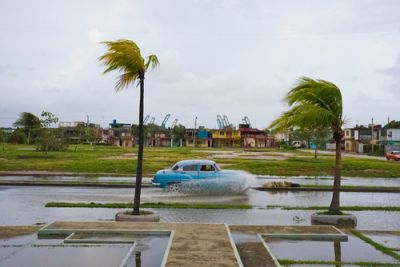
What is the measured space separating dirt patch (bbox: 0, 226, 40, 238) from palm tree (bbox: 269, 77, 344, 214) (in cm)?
742

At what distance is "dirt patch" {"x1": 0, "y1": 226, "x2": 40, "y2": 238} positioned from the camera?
35.9ft

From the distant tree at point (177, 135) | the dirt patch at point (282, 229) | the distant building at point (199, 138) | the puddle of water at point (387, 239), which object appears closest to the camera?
the puddle of water at point (387, 239)

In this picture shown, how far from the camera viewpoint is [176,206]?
52.1ft

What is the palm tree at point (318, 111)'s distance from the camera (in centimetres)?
1348

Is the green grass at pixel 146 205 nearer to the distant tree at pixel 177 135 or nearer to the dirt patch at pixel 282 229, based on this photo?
the dirt patch at pixel 282 229

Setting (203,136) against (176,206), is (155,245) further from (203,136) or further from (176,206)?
(203,136)

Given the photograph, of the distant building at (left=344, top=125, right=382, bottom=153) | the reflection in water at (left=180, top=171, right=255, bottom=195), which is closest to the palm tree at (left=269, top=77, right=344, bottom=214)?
the reflection in water at (left=180, top=171, right=255, bottom=195)

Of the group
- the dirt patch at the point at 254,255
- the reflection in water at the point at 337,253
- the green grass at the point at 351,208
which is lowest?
the reflection in water at the point at 337,253

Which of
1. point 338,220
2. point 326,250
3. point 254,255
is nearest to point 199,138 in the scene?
point 338,220

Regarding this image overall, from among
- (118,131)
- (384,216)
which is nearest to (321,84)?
(384,216)

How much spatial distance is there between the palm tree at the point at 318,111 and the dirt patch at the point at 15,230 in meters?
7.42

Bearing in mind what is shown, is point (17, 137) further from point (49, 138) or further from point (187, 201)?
point (187, 201)

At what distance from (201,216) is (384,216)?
19.6ft

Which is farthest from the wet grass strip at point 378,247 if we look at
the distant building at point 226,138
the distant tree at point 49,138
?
the distant building at point 226,138
